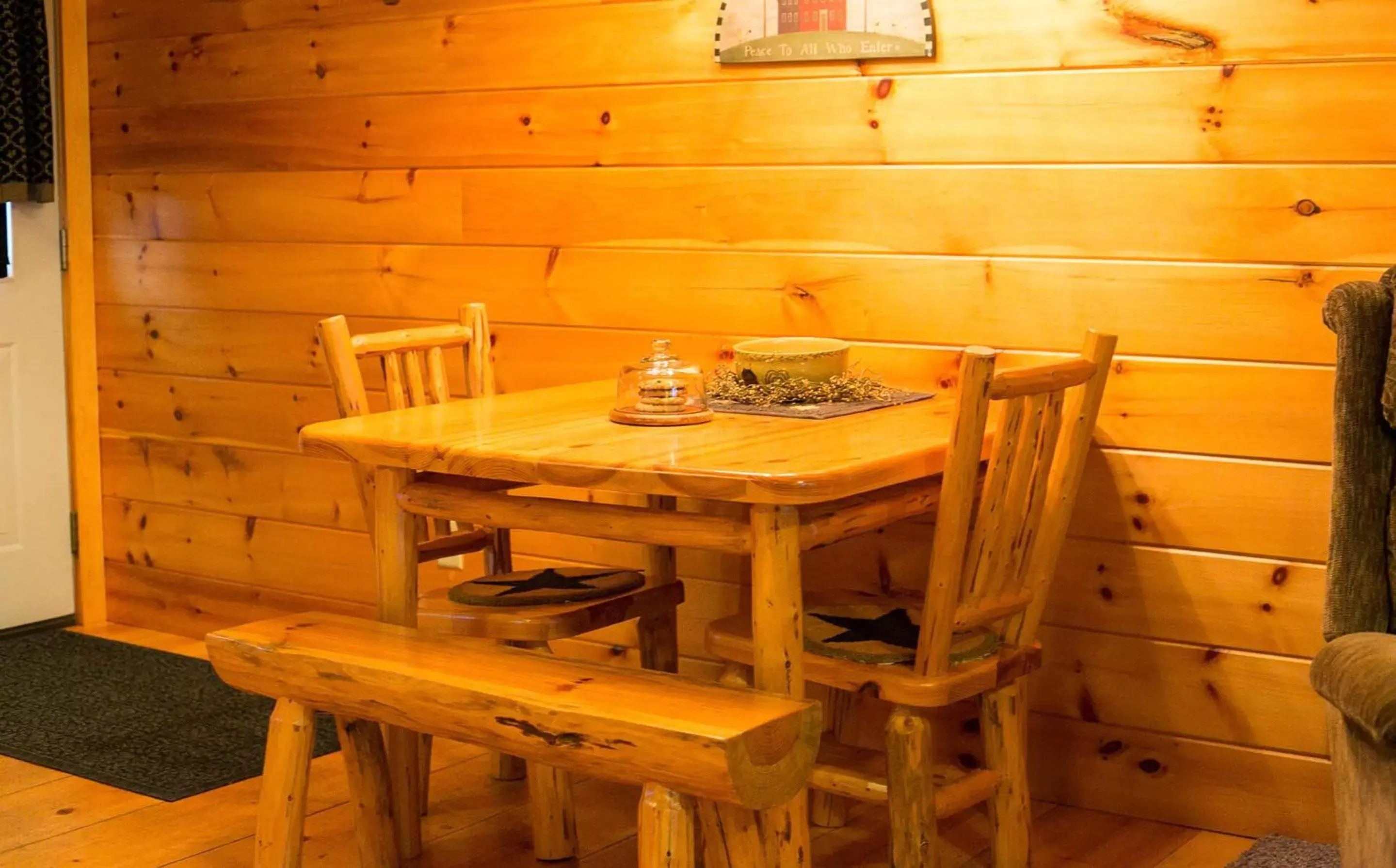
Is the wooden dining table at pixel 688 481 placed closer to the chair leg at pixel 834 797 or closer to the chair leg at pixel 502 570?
the chair leg at pixel 502 570

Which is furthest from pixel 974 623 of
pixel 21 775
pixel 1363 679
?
pixel 21 775

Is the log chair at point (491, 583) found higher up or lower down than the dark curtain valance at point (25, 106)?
lower down

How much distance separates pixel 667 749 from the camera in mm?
1864

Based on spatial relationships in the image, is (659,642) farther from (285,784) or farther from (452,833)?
(285,784)

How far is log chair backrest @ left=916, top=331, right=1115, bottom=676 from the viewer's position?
211 centimetres

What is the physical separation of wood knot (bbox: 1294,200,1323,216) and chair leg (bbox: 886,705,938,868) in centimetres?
110

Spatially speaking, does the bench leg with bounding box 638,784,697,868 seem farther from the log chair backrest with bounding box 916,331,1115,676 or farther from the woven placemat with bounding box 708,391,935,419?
the woven placemat with bounding box 708,391,935,419

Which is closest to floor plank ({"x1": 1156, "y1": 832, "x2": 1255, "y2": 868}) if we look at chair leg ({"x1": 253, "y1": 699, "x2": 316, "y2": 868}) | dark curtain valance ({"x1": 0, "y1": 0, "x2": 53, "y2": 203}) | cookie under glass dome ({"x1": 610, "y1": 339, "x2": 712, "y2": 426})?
cookie under glass dome ({"x1": 610, "y1": 339, "x2": 712, "y2": 426})

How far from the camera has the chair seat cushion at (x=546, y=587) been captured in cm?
261

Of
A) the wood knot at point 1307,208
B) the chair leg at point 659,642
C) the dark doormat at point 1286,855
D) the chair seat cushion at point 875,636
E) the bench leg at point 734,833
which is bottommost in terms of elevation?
the dark doormat at point 1286,855

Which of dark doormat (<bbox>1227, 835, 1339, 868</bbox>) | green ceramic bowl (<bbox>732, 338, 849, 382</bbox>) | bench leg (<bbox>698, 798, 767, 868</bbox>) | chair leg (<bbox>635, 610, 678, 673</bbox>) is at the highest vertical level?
green ceramic bowl (<bbox>732, 338, 849, 382</bbox>)

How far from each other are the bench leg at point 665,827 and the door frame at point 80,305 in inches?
110

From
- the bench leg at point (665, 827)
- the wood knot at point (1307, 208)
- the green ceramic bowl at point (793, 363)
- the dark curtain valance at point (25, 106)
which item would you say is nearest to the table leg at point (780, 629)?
the bench leg at point (665, 827)

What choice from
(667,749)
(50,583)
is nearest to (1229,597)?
(667,749)
